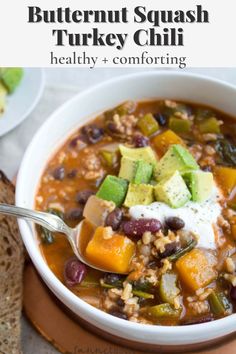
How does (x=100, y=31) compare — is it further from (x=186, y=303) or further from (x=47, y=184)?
(x=186, y=303)

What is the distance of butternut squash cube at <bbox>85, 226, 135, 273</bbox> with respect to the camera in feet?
9.87

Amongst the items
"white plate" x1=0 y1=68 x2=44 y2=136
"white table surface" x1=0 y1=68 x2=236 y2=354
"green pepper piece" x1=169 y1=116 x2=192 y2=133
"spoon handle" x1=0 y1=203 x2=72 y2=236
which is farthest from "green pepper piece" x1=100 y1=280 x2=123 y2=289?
"white plate" x1=0 y1=68 x2=44 y2=136

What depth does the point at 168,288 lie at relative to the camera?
2957 mm

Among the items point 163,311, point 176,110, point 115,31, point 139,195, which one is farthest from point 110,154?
point 115,31

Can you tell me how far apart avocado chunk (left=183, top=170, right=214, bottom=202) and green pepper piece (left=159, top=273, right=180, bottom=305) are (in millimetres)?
518

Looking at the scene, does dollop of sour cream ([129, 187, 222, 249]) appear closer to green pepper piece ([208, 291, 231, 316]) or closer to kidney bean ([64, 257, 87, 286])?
green pepper piece ([208, 291, 231, 316])

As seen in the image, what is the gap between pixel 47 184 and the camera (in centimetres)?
351

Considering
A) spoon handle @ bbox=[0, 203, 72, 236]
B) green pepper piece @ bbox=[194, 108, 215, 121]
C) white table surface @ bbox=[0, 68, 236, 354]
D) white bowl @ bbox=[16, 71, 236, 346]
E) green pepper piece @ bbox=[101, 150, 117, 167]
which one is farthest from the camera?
white table surface @ bbox=[0, 68, 236, 354]

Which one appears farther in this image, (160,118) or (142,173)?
(160,118)

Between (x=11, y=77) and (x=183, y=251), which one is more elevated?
(x=11, y=77)

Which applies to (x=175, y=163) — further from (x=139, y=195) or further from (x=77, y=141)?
(x=77, y=141)

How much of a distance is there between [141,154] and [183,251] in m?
0.70

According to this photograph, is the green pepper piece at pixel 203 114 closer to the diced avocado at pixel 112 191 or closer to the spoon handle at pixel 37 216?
the diced avocado at pixel 112 191

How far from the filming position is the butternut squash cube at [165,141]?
141 inches
